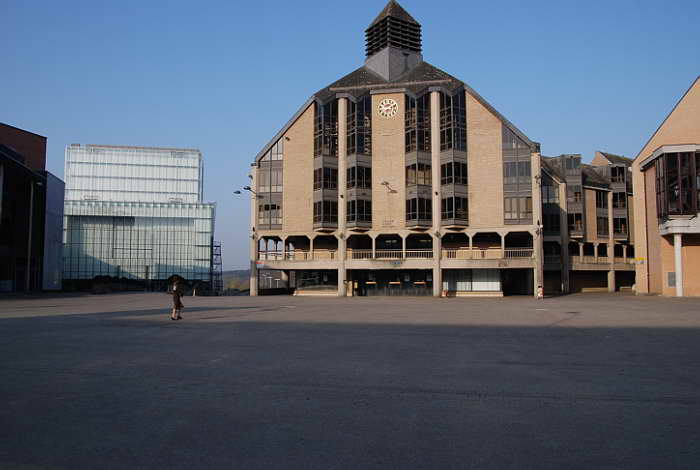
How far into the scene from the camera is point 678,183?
4391 centimetres

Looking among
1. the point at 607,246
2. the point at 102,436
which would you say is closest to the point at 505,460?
the point at 102,436

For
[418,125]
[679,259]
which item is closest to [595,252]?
[679,259]

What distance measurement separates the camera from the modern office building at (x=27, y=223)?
54.2 metres

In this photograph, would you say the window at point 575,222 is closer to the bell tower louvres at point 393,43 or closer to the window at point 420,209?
the window at point 420,209

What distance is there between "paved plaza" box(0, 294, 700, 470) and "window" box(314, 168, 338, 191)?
126 feet

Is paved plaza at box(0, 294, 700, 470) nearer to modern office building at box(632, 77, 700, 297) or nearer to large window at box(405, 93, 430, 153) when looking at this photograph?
modern office building at box(632, 77, 700, 297)

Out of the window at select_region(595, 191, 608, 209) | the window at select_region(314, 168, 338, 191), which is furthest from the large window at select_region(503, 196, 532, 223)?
the window at select_region(595, 191, 608, 209)

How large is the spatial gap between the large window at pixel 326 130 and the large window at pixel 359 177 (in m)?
2.74

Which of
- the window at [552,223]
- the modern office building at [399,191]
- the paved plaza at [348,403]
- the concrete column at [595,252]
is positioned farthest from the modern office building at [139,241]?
the paved plaza at [348,403]

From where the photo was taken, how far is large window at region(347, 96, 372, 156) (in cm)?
5291

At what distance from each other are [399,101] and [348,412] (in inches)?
1920

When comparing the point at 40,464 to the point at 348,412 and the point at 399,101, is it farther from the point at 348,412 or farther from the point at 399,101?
the point at 399,101

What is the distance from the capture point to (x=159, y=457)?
17.5ft

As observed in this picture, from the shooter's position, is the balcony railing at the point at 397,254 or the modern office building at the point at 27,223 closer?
the balcony railing at the point at 397,254
